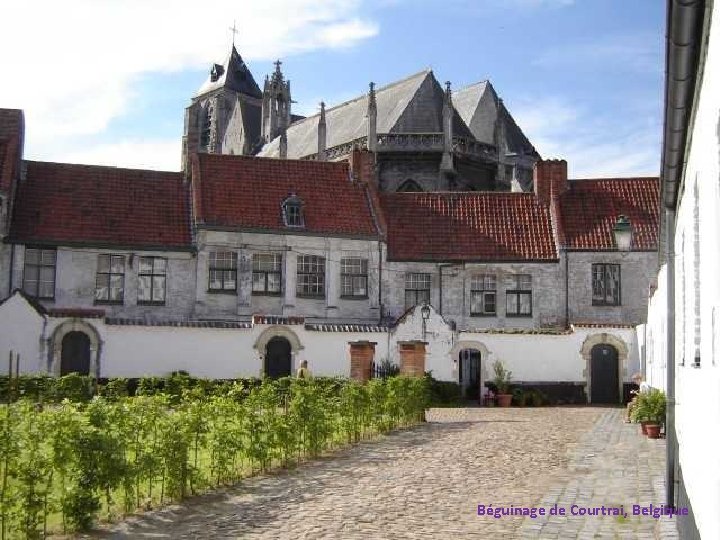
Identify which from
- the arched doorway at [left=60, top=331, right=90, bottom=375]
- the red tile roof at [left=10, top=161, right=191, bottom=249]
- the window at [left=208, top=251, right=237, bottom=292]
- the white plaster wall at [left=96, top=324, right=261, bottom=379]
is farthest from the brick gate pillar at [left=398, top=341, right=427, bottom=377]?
the arched doorway at [left=60, top=331, right=90, bottom=375]

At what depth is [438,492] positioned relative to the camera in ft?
38.8

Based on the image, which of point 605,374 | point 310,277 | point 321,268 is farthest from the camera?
point 321,268

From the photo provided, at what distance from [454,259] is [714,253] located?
95.8 ft

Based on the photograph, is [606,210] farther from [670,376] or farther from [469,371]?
[670,376]

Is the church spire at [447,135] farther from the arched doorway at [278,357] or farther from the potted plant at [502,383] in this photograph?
the arched doorway at [278,357]

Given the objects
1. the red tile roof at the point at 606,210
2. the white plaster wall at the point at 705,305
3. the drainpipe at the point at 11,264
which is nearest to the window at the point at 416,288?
the red tile roof at the point at 606,210

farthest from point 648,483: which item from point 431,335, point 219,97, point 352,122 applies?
point 219,97

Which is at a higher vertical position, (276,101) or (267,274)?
(276,101)

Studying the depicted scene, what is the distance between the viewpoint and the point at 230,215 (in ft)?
109

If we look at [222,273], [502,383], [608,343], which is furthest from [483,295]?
[222,273]

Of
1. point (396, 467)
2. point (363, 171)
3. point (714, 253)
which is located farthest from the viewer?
point (363, 171)

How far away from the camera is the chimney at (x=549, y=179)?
36.6 meters

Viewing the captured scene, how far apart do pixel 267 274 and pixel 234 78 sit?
55865mm

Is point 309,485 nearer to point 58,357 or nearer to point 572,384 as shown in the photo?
point 58,357
